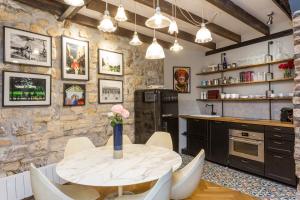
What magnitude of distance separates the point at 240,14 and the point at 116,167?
296 cm

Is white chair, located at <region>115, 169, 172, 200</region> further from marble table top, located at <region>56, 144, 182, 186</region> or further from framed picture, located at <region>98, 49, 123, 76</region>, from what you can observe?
framed picture, located at <region>98, 49, 123, 76</region>

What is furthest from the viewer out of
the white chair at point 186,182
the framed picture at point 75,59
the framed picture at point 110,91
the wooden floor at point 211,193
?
the framed picture at point 110,91

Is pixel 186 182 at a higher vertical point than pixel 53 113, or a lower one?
lower

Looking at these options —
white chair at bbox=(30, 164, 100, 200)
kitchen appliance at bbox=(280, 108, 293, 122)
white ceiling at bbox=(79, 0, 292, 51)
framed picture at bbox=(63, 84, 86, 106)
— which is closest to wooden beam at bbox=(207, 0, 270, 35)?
white ceiling at bbox=(79, 0, 292, 51)

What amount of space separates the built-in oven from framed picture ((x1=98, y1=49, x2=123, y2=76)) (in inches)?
98.4

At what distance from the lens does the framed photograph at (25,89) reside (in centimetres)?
254

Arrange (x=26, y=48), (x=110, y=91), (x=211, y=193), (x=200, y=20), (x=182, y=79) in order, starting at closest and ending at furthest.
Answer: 1. (x=26, y=48)
2. (x=211, y=193)
3. (x=200, y=20)
4. (x=110, y=91)
5. (x=182, y=79)

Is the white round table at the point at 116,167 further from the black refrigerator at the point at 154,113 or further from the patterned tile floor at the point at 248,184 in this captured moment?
the black refrigerator at the point at 154,113

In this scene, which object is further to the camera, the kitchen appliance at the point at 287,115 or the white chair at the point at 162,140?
the kitchen appliance at the point at 287,115

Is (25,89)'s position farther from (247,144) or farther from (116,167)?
(247,144)

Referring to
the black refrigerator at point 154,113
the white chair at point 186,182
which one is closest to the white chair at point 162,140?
the black refrigerator at point 154,113

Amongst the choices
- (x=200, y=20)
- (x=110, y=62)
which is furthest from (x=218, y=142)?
(x=110, y=62)

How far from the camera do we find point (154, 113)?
3.93 m

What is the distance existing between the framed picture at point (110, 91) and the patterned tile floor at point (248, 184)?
2183 millimetres
